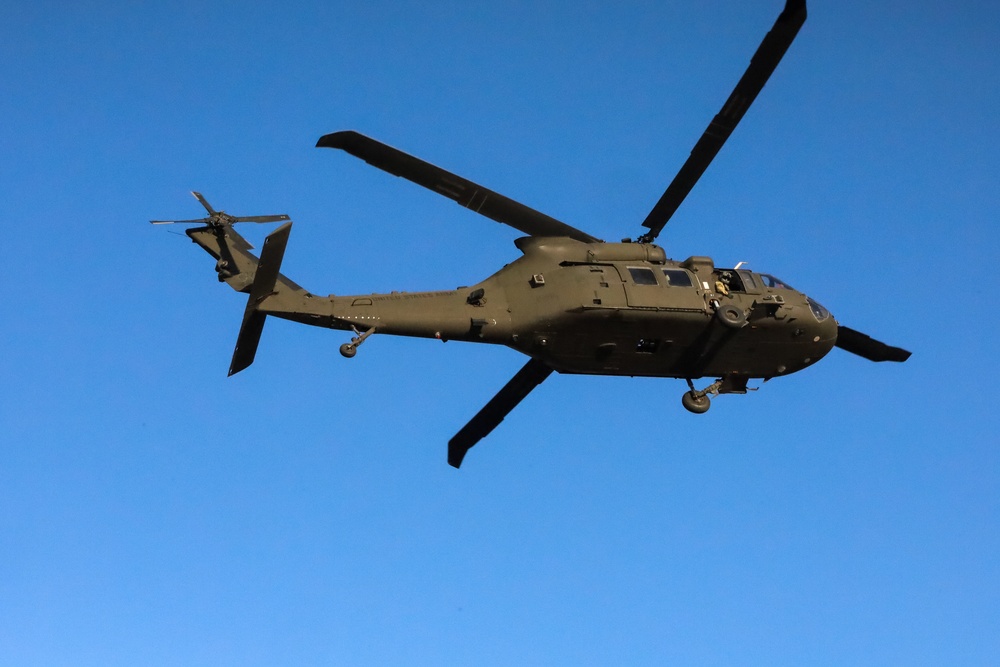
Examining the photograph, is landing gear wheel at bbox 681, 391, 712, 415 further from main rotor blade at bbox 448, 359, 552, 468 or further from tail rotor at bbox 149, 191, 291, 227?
tail rotor at bbox 149, 191, 291, 227

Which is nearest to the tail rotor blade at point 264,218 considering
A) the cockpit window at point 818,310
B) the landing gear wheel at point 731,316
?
the landing gear wheel at point 731,316

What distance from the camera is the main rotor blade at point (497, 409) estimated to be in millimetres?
29827

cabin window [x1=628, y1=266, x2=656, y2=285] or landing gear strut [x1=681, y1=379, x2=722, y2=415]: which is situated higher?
cabin window [x1=628, y1=266, x2=656, y2=285]

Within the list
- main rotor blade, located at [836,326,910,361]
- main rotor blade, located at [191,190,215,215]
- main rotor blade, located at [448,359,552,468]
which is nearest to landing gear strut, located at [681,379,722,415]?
main rotor blade, located at [448,359,552,468]

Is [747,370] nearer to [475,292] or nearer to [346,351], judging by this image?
[475,292]

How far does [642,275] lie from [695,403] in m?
3.61

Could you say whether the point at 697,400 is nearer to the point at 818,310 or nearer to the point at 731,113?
the point at 818,310

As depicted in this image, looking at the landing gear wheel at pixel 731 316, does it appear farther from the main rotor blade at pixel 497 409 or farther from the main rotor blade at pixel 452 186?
the main rotor blade at pixel 497 409

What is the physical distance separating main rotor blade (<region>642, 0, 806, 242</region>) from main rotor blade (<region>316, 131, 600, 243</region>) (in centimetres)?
199

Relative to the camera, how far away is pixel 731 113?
26.8 meters

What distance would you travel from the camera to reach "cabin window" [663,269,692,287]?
2742cm

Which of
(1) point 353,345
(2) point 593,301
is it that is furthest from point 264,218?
(2) point 593,301

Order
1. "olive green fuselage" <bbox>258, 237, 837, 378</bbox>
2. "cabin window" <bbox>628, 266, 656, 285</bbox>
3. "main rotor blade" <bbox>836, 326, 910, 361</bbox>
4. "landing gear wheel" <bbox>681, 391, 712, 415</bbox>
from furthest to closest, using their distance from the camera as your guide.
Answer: "main rotor blade" <bbox>836, 326, 910, 361</bbox> → "landing gear wheel" <bbox>681, 391, 712, 415</bbox> → "cabin window" <bbox>628, 266, 656, 285</bbox> → "olive green fuselage" <bbox>258, 237, 837, 378</bbox>

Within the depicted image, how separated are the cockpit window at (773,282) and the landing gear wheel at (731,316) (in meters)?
1.99
